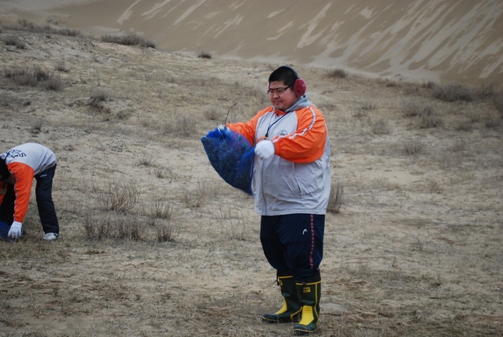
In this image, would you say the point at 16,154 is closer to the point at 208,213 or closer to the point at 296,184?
the point at 208,213

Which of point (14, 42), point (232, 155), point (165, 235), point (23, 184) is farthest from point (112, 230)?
point (14, 42)

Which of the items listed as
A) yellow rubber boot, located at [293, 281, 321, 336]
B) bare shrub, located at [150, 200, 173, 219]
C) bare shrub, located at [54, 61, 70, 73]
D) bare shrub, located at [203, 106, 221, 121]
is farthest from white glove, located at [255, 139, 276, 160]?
bare shrub, located at [54, 61, 70, 73]

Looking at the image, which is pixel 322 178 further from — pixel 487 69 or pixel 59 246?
pixel 487 69

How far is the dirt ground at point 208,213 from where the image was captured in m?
4.75

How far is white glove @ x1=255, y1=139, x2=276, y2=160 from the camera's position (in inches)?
148

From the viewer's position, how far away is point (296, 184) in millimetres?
4031

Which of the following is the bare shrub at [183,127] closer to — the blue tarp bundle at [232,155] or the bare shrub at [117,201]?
the bare shrub at [117,201]

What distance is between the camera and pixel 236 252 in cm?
698

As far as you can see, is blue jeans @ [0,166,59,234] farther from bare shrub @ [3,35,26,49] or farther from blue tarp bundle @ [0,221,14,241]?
bare shrub @ [3,35,26,49]

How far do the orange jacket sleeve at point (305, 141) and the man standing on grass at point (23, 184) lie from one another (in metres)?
3.29

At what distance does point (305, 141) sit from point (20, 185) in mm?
3433

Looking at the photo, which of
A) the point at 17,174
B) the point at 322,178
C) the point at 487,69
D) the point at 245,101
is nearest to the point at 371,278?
the point at 322,178

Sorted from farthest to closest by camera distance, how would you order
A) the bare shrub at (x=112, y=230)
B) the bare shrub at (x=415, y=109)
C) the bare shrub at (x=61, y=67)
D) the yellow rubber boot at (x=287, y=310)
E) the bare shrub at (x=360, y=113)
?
the bare shrub at (x=415, y=109)
the bare shrub at (x=360, y=113)
the bare shrub at (x=61, y=67)
the bare shrub at (x=112, y=230)
the yellow rubber boot at (x=287, y=310)

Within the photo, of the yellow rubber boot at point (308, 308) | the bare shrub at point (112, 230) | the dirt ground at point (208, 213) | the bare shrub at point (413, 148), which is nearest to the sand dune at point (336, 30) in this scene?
the dirt ground at point (208, 213)
